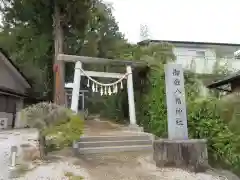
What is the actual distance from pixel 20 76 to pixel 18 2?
5.76 m

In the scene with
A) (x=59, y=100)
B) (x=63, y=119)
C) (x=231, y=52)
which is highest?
(x=231, y=52)

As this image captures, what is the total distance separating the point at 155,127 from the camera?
11.7 m

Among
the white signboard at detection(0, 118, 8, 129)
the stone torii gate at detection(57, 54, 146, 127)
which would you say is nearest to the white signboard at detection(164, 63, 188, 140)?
the stone torii gate at detection(57, 54, 146, 127)

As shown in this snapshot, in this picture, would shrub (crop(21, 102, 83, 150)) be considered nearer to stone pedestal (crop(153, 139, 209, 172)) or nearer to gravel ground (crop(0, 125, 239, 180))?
gravel ground (crop(0, 125, 239, 180))

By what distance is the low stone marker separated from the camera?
6.68 m

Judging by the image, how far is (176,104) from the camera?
7359mm

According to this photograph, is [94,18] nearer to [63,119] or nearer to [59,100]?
[59,100]

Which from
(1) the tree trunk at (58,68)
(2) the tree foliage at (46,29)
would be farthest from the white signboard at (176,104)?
(2) the tree foliage at (46,29)

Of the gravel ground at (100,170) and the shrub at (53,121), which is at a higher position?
the shrub at (53,121)

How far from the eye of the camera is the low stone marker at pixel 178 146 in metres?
6.68

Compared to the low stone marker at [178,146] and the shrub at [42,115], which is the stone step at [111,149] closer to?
the shrub at [42,115]

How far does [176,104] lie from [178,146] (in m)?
1.26

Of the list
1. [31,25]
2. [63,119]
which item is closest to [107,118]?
[31,25]

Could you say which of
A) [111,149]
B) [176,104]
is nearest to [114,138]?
[111,149]
